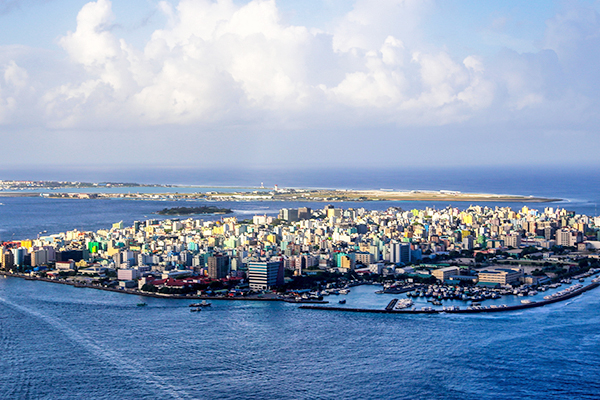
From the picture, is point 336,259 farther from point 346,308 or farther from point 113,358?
point 113,358

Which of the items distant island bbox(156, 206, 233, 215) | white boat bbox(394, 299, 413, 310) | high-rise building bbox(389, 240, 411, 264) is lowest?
white boat bbox(394, 299, 413, 310)

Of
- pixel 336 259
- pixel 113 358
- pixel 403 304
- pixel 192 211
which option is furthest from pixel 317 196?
pixel 113 358

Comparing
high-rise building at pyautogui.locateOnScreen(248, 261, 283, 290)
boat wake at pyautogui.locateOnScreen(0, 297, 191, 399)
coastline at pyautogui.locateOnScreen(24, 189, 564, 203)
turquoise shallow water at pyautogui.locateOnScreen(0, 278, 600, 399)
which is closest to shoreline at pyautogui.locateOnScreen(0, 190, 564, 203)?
coastline at pyautogui.locateOnScreen(24, 189, 564, 203)

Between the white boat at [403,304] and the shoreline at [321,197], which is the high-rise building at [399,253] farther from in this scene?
the shoreline at [321,197]

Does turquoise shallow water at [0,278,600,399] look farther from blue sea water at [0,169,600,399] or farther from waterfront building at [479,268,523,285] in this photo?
waterfront building at [479,268,523,285]

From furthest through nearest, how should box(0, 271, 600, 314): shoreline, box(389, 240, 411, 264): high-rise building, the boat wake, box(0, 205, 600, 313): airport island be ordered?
box(389, 240, 411, 264): high-rise building < box(0, 205, 600, 313): airport island < box(0, 271, 600, 314): shoreline < the boat wake

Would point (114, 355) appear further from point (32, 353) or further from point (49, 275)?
point (49, 275)

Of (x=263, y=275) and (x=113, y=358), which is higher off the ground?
(x=263, y=275)
